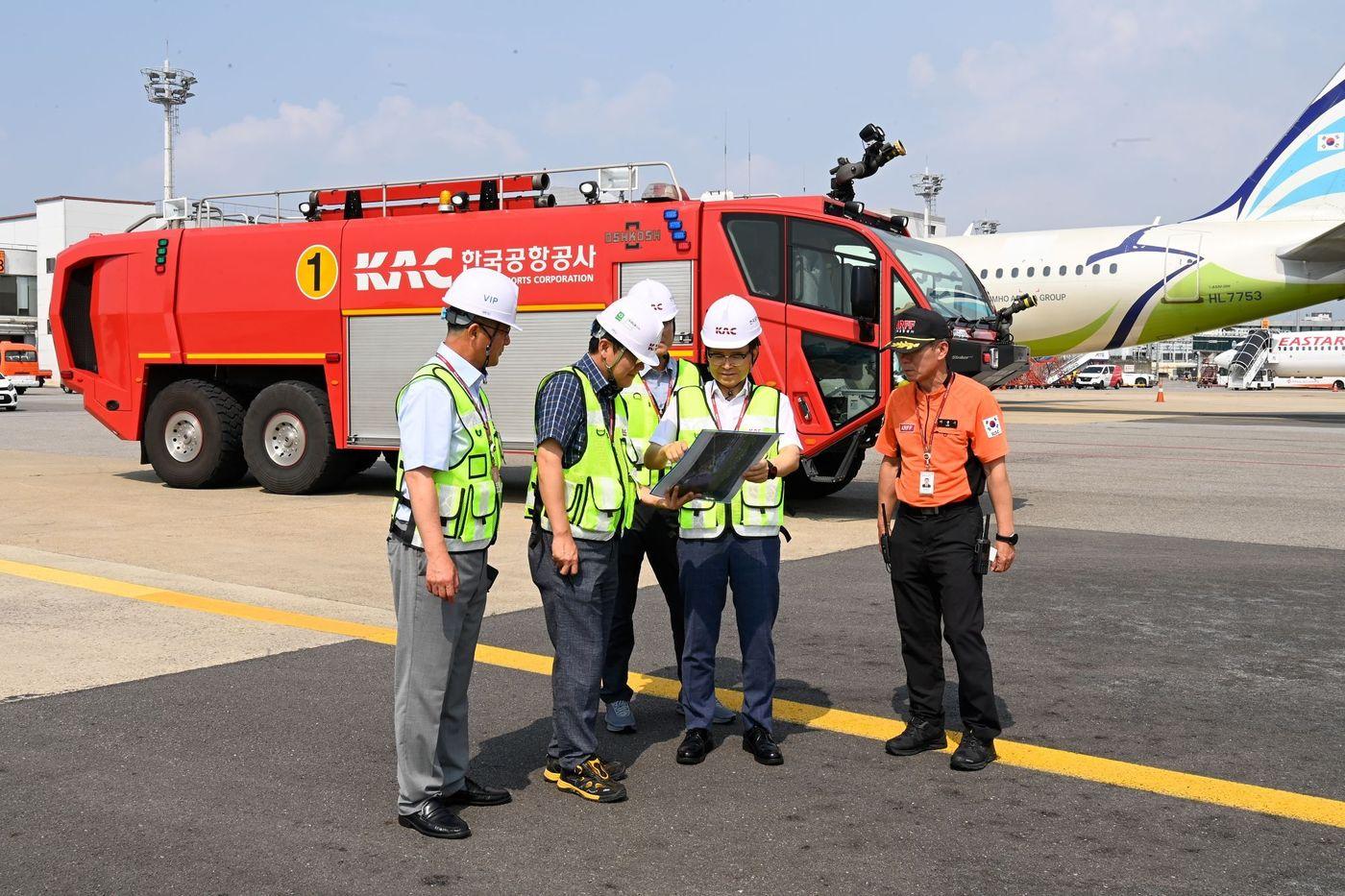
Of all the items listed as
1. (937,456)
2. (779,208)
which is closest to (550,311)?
(779,208)

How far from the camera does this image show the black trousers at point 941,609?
5.20m

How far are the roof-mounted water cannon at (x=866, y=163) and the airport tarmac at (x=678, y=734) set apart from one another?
3.85m

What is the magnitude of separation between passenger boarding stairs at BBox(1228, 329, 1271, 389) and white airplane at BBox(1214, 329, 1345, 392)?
0.48 meters

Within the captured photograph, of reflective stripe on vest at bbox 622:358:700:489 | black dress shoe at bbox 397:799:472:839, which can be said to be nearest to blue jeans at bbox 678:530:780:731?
reflective stripe on vest at bbox 622:358:700:489

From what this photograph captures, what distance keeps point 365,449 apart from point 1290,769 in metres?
10.5

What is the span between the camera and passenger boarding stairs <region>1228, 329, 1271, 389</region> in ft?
248

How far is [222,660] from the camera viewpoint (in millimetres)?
6605

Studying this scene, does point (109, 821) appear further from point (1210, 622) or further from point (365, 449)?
point (365, 449)

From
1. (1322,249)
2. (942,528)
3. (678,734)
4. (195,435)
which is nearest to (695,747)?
(678,734)

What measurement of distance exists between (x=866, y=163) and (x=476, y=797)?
9.59 metres

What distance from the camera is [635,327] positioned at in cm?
475

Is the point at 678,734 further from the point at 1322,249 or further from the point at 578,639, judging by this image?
the point at 1322,249

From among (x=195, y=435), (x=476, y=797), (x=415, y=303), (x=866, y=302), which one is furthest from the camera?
(x=195, y=435)

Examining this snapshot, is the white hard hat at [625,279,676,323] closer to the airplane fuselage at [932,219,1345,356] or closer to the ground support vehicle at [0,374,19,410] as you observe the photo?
the airplane fuselage at [932,219,1345,356]
